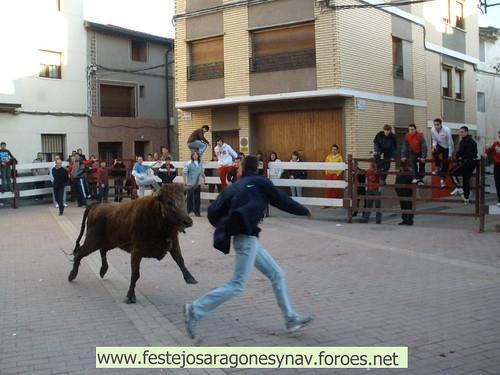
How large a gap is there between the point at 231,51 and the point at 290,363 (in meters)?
16.2

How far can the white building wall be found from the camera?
23.8 meters

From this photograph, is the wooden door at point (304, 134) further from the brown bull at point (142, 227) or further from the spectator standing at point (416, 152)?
the brown bull at point (142, 227)

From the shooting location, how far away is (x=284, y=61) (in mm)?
18828

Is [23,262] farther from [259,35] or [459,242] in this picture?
[259,35]

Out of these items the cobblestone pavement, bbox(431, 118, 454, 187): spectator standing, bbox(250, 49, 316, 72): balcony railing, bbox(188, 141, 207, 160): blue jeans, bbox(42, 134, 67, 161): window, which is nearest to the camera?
the cobblestone pavement

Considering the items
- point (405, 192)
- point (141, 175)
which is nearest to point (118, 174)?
point (141, 175)

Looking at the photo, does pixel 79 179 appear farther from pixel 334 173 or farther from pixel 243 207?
pixel 243 207

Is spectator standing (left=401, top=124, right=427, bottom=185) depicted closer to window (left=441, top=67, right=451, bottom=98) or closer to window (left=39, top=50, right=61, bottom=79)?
window (left=441, top=67, right=451, bottom=98)

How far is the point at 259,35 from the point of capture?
63.8 ft

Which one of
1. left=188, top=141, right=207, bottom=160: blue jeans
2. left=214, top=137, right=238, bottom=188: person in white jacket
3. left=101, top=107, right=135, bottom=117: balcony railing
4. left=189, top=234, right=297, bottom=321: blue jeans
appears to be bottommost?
left=189, top=234, right=297, bottom=321: blue jeans

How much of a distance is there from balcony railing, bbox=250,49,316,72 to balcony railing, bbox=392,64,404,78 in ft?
12.4

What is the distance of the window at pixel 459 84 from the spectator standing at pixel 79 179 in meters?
16.2

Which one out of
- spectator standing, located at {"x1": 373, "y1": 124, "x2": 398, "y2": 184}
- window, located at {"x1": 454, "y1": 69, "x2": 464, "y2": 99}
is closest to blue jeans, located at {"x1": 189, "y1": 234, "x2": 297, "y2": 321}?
spectator standing, located at {"x1": 373, "y1": 124, "x2": 398, "y2": 184}

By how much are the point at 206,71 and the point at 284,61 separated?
345cm
